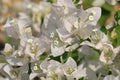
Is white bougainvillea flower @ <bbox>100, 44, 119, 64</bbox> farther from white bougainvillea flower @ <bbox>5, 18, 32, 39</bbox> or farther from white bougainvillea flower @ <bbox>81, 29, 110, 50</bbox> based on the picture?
white bougainvillea flower @ <bbox>5, 18, 32, 39</bbox>

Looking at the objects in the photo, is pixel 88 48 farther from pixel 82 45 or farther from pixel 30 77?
pixel 30 77

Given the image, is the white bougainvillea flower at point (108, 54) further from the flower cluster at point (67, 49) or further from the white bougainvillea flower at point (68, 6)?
the white bougainvillea flower at point (68, 6)

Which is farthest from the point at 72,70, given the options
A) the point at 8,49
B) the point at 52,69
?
the point at 8,49

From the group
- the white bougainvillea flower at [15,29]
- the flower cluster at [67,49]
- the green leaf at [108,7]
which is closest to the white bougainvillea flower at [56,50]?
the flower cluster at [67,49]

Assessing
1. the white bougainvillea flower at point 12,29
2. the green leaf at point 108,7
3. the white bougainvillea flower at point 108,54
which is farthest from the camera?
the green leaf at point 108,7

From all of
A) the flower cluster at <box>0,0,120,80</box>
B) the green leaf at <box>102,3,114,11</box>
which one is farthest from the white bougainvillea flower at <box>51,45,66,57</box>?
the green leaf at <box>102,3,114,11</box>

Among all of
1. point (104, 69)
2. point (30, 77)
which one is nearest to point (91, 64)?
point (104, 69)

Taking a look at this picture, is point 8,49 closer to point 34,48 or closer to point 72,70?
point 34,48
